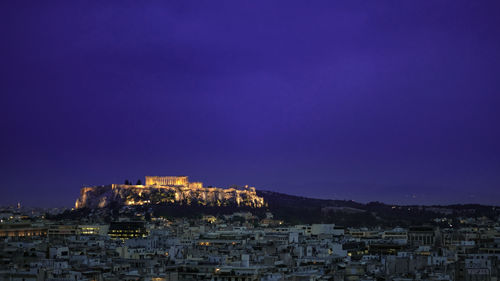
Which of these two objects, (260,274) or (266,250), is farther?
(266,250)

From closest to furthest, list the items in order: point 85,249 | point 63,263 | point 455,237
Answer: point 63,263 < point 85,249 < point 455,237

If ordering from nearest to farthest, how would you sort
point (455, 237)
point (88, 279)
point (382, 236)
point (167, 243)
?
point (88, 279) → point (167, 243) → point (455, 237) → point (382, 236)

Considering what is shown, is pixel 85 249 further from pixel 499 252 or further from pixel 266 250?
pixel 499 252

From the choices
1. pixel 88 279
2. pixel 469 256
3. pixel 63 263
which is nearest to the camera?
pixel 88 279

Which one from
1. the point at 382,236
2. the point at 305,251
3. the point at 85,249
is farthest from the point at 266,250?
the point at 382,236

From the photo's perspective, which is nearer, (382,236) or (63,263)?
(63,263)

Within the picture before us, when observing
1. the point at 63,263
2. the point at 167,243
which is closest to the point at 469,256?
the point at 63,263

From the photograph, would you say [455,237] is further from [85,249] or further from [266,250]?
[85,249]

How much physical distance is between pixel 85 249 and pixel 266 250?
16.1 meters

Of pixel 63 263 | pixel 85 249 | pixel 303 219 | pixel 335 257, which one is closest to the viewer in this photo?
pixel 63 263

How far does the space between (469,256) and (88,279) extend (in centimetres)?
3025

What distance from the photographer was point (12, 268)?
167 ft

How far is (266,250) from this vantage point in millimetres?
79688

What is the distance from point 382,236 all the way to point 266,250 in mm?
43742
